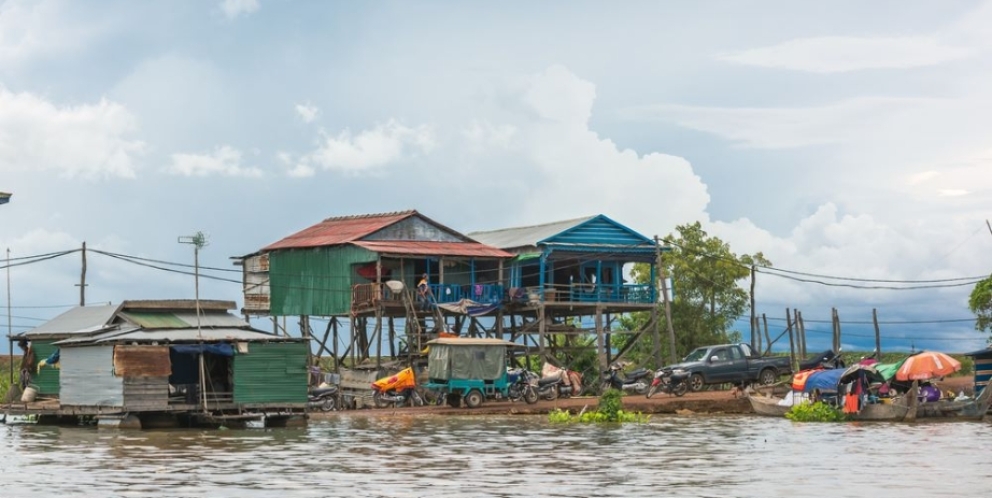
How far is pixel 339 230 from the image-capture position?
50562 millimetres

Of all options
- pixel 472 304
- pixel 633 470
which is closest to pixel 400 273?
pixel 472 304

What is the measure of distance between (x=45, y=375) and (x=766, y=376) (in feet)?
74.6

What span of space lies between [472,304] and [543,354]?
11.3ft

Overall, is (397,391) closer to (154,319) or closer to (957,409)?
(154,319)

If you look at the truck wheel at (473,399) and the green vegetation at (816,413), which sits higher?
the truck wheel at (473,399)

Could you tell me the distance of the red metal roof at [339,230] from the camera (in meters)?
47.9

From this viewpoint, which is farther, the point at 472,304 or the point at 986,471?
the point at 472,304

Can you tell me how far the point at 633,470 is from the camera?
2128 cm

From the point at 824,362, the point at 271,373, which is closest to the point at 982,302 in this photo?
the point at 824,362

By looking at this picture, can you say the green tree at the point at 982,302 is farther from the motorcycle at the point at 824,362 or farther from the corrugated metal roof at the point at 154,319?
the corrugated metal roof at the point at 154,319

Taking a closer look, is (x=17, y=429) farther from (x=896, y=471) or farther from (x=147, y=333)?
(x=896, y=471)

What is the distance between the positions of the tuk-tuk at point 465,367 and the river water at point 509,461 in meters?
6.37

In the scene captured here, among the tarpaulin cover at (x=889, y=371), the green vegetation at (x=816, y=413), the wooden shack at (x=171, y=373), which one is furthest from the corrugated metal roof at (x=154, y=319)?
the tarpaulin cover at (x=889, y=371)

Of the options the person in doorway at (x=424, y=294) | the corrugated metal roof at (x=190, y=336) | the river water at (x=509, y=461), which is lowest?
the river water at (x=509, y=461)
